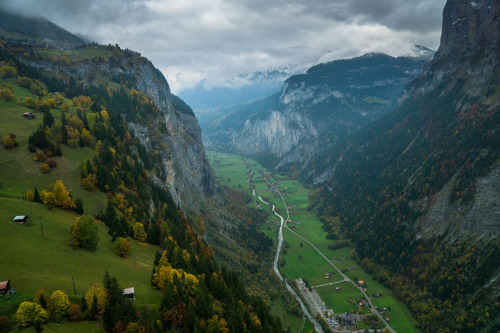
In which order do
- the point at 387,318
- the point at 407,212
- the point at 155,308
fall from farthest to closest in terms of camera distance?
the point at 407,212 → the point at 387,318 → the point at 155,308

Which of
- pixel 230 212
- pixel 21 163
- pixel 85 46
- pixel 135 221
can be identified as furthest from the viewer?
pixel 230 212

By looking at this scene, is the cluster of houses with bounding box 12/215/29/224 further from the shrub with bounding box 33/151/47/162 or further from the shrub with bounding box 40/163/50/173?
the shrub with bounding box 33/151/47/162

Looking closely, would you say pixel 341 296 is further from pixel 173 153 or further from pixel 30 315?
pixel 30 315

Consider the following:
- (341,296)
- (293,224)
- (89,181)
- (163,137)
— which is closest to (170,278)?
(89,181)

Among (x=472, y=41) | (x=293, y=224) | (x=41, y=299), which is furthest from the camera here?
(x=293, y=224)

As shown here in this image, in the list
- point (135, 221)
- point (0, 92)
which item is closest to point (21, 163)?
point (135, 221)

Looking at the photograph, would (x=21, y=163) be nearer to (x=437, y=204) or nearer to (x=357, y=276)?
(x=357, y=276)
